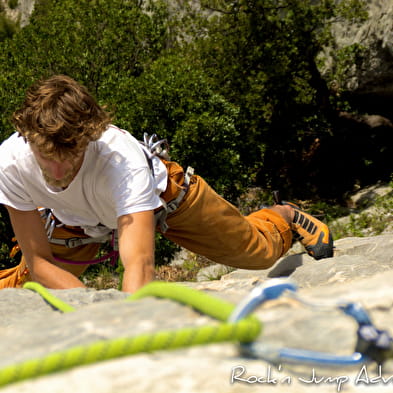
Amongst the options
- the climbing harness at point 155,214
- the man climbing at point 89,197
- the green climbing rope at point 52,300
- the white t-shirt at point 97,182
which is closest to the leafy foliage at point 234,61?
the man climbing at point 89,197

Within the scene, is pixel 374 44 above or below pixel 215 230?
above

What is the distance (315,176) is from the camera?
1055 centimetres

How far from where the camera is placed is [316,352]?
1136mm

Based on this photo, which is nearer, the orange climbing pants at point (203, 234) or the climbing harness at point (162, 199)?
the climbing harness at point (162, 199)

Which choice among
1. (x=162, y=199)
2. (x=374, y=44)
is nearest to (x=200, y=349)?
(x=162, y=199)

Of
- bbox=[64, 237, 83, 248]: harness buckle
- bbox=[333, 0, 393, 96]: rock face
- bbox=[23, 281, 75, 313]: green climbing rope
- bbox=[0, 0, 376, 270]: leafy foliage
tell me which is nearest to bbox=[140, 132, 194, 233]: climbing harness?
bbox=[64, 237, 83, 248]: harness buckle

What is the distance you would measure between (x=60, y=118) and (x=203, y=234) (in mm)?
1383

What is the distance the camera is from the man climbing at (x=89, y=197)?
2449 mm

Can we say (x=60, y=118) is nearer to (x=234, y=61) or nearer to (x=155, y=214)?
(x=155, y=214)

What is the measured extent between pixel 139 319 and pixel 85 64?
816 cm

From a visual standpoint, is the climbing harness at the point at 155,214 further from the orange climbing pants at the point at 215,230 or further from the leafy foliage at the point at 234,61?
the leafy foliage at the point at 234,61

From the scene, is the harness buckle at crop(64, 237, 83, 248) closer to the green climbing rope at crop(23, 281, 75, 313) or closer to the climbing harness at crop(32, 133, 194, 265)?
the climbing harness at crop(32, 133, 194, 265)

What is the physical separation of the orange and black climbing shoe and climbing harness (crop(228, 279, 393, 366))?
3356 mm

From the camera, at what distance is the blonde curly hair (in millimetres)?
2391
